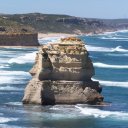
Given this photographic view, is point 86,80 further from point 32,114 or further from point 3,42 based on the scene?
point 3,42

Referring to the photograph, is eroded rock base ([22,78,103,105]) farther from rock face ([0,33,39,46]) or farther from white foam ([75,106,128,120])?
rock face ([0,33,39,46])

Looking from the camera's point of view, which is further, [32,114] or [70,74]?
[70,74]

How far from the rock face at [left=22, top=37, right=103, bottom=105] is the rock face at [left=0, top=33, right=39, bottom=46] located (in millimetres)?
93602

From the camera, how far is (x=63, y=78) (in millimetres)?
42625

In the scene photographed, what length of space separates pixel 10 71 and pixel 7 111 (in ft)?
102

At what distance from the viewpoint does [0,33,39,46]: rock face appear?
136375 millimetres

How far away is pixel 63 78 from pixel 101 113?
3.57 m

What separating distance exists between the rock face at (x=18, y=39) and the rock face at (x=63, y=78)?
93.6m

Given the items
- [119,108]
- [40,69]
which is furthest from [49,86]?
[119,108]

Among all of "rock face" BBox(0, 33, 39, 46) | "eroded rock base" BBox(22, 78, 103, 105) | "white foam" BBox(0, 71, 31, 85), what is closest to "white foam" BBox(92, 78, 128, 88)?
"white foam" BBox(0, 71, 31, 85)

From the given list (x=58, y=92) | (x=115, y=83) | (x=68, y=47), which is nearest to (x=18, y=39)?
(x=115, y=83)

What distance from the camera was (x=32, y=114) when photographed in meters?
39.6

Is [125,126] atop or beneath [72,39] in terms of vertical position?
beneath

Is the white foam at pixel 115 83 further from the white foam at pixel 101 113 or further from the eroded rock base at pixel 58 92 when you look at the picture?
the white foam at pixel 101 113
